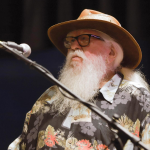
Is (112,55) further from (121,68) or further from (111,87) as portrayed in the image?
(111,87)

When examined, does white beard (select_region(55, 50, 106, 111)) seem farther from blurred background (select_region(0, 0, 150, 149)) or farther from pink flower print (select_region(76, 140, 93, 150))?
blurred background (select_region(0, 0, 150, 149))

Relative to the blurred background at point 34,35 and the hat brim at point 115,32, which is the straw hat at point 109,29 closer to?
the hat brim at point 115,32

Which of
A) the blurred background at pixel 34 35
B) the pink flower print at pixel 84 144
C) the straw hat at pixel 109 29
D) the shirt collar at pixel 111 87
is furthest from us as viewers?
the blurred background at pixel 34 35

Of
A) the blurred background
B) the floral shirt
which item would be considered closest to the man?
the floral shirt

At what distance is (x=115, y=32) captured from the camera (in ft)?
3.97

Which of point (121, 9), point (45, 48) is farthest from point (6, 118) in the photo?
point (121, 9)

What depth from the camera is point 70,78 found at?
1.20 meters

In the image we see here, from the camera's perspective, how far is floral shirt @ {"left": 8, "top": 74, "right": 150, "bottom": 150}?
3.19 ft

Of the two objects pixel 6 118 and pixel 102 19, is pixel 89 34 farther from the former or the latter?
pixel 6 118

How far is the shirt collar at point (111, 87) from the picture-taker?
1074mm

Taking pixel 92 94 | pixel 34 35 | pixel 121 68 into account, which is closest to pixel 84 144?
pixel 92 94

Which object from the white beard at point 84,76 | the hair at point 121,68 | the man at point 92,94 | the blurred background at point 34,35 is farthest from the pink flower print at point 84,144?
the blurred background at point 34,35

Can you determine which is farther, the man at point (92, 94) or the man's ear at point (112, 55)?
the man's ear at point (112, 55)

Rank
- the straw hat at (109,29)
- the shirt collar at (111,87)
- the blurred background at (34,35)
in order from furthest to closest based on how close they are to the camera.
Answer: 1. the blurred background at (34,35)
2. the straw hat at (109,29)
3. the shirt collar at (111,87)
